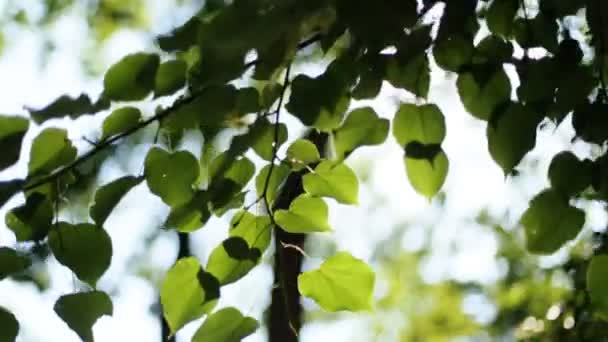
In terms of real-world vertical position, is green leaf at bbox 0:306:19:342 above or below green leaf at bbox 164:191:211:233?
above

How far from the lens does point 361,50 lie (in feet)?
1.78

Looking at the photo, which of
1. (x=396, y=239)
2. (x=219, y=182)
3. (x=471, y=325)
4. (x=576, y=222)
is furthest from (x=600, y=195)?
(x=396, y=239)

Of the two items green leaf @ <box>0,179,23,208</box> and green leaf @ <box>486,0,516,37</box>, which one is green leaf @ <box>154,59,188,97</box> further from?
green leaf @ <box>486,0,516,37</box>

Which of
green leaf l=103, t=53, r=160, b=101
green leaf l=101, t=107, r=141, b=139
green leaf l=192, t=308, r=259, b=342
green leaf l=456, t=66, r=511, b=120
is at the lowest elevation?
green leaf l=192, t=308, r=259, b=342

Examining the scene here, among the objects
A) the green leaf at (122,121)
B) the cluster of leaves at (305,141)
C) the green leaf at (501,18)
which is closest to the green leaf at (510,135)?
the cluster of leaves at (305,141)

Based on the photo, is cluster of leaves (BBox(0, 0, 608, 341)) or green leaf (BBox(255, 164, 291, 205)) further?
green leaf (BBox(255, 164, 291, 205))

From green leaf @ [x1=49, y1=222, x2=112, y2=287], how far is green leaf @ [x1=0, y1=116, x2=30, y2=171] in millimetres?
92

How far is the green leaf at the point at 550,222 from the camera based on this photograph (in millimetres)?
561

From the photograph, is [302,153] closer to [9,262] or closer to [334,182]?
[334,182]

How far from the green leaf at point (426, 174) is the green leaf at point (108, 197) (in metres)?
0.17

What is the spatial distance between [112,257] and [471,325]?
3.13 meters

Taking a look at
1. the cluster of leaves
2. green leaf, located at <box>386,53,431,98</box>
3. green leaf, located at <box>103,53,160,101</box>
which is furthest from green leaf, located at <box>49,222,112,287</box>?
green leaf, located at <box>386,53,431,98</box>

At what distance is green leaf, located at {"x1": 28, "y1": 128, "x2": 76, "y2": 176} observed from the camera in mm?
510

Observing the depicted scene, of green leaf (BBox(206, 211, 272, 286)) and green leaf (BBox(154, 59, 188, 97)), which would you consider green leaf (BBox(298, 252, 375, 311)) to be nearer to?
green leaf (BBox(206, 211, 272, 286))
